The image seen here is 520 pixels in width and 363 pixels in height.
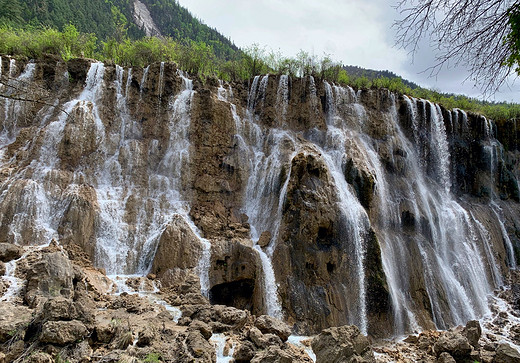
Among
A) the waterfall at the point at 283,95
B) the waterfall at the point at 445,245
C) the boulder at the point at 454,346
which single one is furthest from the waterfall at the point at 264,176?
the waterfall at the point at 445,245

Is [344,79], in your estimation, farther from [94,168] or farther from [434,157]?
[94,168]

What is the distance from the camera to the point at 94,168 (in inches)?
693

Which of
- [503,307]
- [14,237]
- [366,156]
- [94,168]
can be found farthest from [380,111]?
[14,237]

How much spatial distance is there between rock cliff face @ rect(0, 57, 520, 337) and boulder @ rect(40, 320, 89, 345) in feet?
20.6

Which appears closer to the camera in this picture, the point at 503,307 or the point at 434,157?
the point at 503,307

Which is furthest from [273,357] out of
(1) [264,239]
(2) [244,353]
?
(1) [264,239]

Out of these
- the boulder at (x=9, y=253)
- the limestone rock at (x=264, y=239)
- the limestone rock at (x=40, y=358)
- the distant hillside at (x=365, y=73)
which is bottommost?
the limestone rock at (x=40, y=358)

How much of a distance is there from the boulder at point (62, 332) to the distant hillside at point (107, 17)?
28.9 m

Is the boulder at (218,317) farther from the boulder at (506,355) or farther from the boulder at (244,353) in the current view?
the boulder at (506,355)

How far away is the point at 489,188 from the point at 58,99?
30587 millimetres

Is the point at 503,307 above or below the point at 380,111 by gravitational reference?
below

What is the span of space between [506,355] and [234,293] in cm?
1011

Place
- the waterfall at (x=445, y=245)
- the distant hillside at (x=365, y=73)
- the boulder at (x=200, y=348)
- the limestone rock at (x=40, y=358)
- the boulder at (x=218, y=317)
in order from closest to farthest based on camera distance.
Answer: the limestone rock at (x=40, y=358) → the boulder at (x=200, y=348) → the boulder at (x=218, y=317) → the waterfall at (x=445, y=245) → the distant hillside at (x=365, y=73)

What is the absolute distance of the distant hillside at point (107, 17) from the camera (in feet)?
156
